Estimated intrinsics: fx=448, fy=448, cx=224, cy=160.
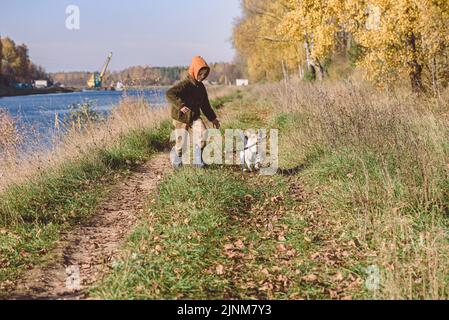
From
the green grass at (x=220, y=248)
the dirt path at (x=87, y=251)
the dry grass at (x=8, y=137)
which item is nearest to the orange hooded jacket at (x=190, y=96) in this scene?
the green grass at (x=220, y=248)

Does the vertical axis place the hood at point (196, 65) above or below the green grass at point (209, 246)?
above

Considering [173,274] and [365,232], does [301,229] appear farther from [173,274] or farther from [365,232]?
[173,274]

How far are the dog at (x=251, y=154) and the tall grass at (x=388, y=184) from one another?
32.2 inches

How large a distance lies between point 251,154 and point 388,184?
3664 millimetres

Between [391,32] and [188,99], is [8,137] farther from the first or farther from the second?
[391,32]

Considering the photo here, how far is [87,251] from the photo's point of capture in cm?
532

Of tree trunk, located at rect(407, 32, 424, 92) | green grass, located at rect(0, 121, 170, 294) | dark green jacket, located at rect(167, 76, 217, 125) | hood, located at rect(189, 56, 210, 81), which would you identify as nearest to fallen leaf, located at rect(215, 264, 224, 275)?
green grass, located at rect(0, 121, 170, 294)

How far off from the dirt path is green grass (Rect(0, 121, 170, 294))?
19cm

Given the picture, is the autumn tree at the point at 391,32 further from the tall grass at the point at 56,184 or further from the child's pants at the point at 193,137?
the tall grass at the point at 56,184

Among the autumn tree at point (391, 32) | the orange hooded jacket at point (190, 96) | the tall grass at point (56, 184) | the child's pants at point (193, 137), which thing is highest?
the autumn tree at point (391, 32)

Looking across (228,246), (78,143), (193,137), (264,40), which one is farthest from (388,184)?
(264,40)

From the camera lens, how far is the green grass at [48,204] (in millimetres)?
5266

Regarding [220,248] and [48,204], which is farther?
[48,204]
